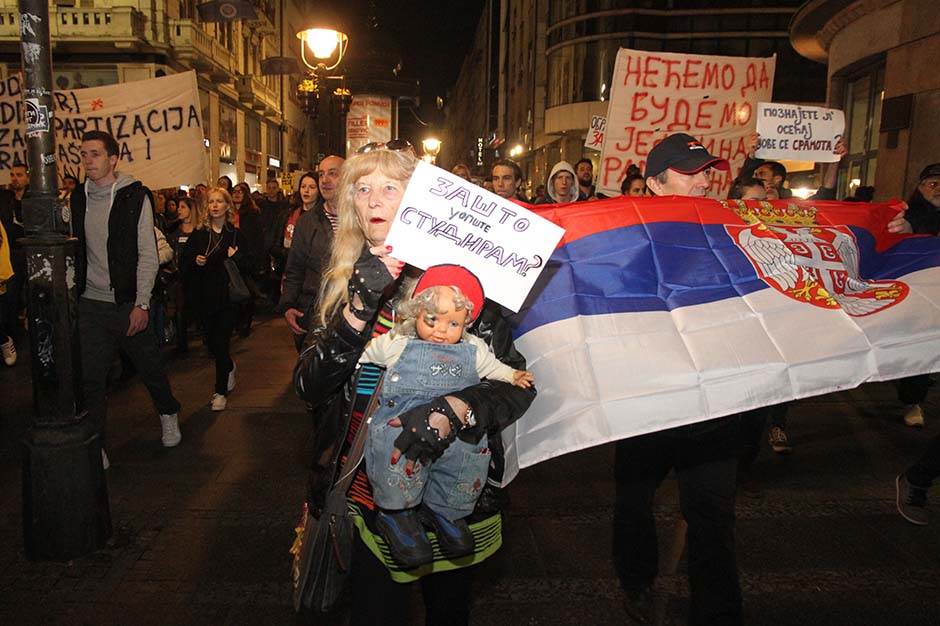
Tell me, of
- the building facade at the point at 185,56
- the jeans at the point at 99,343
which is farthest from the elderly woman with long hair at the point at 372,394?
the building facade at the point at 185,56

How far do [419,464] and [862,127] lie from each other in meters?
13.5

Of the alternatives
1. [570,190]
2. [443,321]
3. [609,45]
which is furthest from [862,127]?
[609,45]

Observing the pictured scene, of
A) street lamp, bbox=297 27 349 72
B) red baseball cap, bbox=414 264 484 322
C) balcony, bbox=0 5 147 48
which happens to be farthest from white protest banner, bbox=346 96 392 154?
red baseball cap, bbox=414 264 484 322

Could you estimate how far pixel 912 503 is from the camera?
440 centimetres

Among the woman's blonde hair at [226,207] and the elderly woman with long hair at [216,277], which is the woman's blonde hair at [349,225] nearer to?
the elderly woman with long hair at [216,277]

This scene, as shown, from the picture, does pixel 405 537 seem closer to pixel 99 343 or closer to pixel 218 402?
pixel 99 343

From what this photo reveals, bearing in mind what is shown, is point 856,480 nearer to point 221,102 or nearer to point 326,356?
point 326,356

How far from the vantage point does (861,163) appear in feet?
42.1

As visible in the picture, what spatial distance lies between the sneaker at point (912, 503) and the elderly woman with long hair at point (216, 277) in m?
5.34

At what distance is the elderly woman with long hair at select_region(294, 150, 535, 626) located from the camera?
2.18 metres

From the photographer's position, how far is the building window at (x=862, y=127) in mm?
12406

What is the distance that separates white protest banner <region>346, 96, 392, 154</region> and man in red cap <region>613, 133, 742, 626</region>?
24.2 metres

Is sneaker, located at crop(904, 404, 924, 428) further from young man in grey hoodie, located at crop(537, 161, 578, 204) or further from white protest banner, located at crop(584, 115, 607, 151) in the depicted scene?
white protest banner, located at crop(584, 115, 607, 151)

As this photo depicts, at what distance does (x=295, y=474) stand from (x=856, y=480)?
3868 mm
